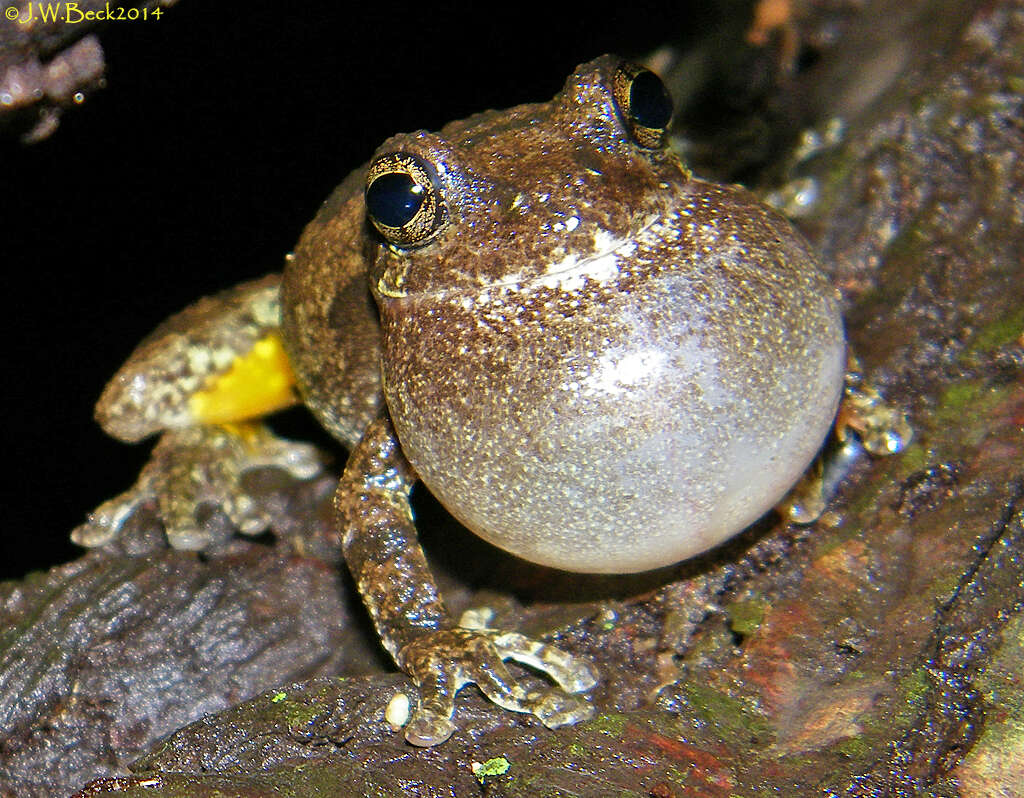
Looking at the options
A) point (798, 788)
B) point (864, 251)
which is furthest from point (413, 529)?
point (864, 251)

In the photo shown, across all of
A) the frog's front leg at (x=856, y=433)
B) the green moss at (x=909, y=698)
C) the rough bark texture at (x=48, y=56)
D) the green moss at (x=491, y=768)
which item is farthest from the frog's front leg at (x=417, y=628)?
the rough bark texture at (x=48, y=56)

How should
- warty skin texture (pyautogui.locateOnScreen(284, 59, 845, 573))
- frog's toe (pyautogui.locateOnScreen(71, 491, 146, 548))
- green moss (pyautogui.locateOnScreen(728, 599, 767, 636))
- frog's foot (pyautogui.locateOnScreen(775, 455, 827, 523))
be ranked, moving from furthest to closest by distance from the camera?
frog's toe (pyautogui.locateOnScreen(71, 491, 146, 548)), frog's foot (pyautogui.locateOnScreen(775, 455, 827, 523)), green moss (pyautogui.locateOnScreen(728, 599, 767, 636)), warty skin texture (pyautogui.locateOnScreen(284, 59, 845, 573))

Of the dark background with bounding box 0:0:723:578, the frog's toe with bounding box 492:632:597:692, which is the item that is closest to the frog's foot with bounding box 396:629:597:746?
the frog's toe with bounding box 492:632:597:692

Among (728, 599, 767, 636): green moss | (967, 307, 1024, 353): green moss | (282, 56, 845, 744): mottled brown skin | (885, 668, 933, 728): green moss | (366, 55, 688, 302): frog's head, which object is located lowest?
(728, 599, 767, 636): green moss

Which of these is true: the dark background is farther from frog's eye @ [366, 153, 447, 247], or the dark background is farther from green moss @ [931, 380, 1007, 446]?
green moss @ [931, 380, 1007, 446]

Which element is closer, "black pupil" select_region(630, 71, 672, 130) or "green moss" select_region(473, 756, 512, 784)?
"green moss" select_region(473, 756, 512, 784)

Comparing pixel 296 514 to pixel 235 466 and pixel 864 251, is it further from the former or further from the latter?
pixel 864 251

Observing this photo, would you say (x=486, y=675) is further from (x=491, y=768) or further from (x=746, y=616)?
(x=746, y=616)
